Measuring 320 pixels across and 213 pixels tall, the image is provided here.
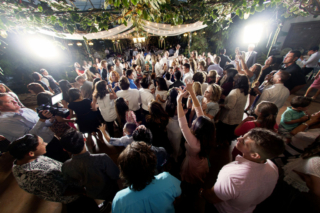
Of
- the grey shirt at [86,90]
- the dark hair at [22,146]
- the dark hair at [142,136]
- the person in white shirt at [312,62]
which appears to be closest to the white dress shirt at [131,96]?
the grey shirt at [86,90]

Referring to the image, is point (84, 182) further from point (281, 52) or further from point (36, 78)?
point (281, 52)

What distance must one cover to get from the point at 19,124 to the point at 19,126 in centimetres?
3

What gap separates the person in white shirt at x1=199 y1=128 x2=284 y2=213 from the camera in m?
0.89

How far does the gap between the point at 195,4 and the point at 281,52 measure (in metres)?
10.8

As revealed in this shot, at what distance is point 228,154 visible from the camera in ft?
8.27

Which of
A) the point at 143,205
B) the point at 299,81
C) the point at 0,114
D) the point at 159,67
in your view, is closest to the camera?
the point at 143,205

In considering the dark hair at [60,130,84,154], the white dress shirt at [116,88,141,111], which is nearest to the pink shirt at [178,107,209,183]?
the dark hair at [60,130,84,154]

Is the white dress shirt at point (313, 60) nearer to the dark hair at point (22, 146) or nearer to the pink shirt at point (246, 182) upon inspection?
the pink shirt at point (246, 182)

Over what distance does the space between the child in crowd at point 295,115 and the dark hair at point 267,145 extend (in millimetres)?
1075

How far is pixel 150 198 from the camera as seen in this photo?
34.0 inches

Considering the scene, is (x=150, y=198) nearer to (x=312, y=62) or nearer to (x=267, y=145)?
(x=267, y=145)

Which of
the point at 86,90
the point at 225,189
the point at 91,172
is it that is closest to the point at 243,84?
the point at 225,189

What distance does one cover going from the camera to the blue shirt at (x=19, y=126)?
5.82ft

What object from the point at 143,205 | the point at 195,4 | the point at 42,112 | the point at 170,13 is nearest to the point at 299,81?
the point at 195,4
